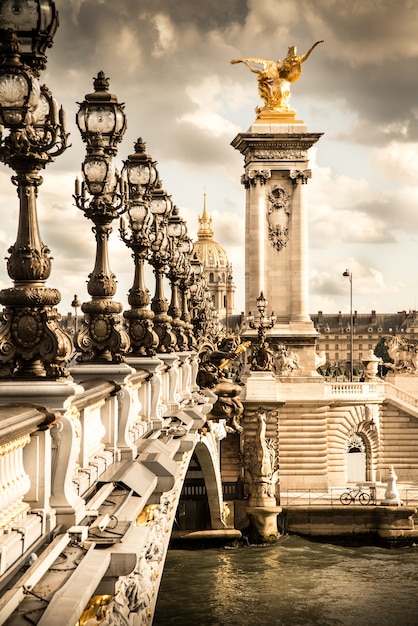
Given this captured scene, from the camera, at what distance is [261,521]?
5081 centimetres

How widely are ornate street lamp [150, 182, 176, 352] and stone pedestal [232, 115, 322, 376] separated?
4673 cm

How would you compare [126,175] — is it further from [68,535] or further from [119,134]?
[68,535]

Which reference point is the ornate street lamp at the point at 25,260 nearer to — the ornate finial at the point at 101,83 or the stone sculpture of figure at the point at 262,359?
the ornate finial at the point at 101,83

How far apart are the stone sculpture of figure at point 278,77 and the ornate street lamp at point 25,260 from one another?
6296 centimetres

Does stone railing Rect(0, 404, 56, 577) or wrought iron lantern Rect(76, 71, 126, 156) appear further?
wrought iron lantern Rect(76, 71, 126, 156)

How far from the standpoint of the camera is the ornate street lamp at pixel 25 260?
29.1 feet

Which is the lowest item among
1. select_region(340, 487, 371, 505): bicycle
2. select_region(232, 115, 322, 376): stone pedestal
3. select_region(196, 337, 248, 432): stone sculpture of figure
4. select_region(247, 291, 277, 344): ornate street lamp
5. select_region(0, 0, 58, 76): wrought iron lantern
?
select_region(340, 487, 371, 505): bicycle

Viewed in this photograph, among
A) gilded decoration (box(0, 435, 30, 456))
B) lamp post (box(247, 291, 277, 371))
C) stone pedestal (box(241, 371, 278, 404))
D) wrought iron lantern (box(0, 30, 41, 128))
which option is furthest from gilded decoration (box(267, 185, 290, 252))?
gilded decoration (box(0, 435, 30, 456))

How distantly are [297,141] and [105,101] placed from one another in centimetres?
5749

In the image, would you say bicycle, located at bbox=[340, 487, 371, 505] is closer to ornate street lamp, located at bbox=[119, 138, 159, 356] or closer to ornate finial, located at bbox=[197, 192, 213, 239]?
ornate street lamp, located at bbox=[119, 138, 159, 356]

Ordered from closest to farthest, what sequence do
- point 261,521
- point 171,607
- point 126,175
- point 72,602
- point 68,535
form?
point 72,602
point 68,535
point 126,175
point 171,607
point 261,521

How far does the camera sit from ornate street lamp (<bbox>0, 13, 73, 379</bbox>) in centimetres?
888

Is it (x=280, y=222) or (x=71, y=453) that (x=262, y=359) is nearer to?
(x=280, y=222)

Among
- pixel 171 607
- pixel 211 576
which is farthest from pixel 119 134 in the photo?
pixel 211 576
